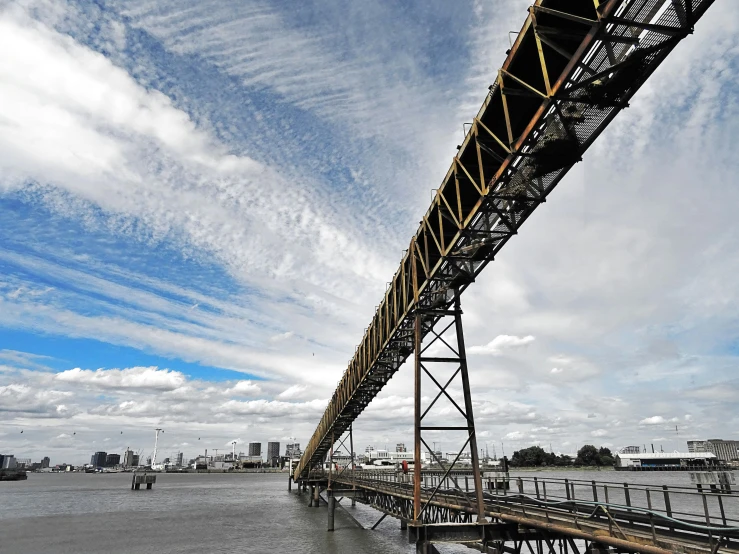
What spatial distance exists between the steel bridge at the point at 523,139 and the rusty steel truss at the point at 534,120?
3 centimetres

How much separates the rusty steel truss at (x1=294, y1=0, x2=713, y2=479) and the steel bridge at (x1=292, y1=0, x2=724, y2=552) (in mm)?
27

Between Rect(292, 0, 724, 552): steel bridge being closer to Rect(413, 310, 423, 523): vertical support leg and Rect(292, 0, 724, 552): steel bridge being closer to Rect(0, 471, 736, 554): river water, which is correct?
Rect(413, 310, 423, 523): vertical support leg

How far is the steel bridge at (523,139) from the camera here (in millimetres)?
9797

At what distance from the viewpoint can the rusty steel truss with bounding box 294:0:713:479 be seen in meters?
9.71

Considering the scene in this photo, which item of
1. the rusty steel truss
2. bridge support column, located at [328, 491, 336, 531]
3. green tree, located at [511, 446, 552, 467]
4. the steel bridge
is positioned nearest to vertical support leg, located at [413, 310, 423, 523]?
the steel bridge

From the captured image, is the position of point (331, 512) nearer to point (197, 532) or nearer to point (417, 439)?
point (197, 532)

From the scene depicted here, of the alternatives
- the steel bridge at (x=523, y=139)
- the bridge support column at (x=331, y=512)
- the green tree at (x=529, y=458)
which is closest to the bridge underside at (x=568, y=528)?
the steel bridge at (x=523, y=139)

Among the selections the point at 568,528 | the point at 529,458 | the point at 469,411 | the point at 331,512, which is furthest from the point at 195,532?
the point at 529,458

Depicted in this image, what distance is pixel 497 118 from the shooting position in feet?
46.9

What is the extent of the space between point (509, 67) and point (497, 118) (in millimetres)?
1817

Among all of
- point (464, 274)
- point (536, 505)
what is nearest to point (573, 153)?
point (464, 274)

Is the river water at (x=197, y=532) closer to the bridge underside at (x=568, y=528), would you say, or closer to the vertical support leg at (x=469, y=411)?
the bridge underside at (x=568, y=528)

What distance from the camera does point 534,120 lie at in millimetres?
11977

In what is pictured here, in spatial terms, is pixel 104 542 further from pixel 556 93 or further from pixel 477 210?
pixel 556 93
